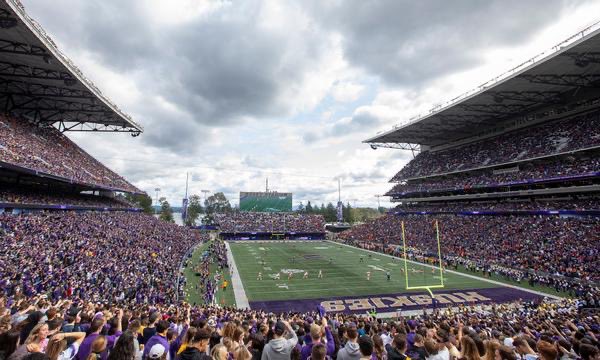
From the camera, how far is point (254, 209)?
7669cm

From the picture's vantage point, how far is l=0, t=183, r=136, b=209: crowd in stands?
2400cm

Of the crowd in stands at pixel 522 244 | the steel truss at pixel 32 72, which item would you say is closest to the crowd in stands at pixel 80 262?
the steel truss at pixel 32 72

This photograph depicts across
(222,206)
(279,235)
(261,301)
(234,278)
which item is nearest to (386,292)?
(261,301)

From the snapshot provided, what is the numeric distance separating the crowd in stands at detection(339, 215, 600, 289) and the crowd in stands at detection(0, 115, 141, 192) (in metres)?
39.5

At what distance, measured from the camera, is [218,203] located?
413ft

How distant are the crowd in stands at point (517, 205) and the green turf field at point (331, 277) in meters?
15.0

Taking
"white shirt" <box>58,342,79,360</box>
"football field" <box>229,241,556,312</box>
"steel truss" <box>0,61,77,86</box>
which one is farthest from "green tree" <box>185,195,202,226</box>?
"white shirt" <box>58,342,79,360</box>

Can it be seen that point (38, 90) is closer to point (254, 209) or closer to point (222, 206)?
point (254, 209)

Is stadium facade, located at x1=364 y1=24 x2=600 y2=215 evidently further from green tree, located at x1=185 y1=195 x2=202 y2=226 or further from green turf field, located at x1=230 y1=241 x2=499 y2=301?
green tree, located at x1=185 y1=195 x2=202 y2=226

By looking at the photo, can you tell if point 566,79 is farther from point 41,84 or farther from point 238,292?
point 41,84

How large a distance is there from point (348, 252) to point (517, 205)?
22983 mm

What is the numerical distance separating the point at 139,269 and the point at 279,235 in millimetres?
45943

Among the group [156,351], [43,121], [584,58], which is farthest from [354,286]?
[43,121]

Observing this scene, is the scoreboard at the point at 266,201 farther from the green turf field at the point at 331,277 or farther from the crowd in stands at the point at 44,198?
the crowd in stands at the point at 44,198
